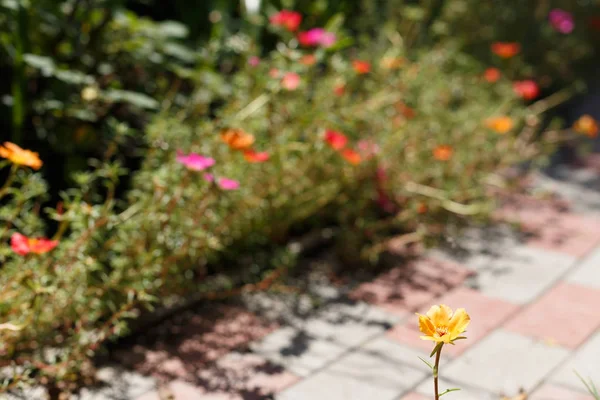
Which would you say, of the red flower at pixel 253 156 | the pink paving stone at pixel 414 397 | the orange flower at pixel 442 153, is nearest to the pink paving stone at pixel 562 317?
the pink paving stone at pixel 414 397

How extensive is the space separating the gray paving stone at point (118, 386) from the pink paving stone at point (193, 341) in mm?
39

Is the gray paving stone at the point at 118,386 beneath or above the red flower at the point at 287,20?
beneath

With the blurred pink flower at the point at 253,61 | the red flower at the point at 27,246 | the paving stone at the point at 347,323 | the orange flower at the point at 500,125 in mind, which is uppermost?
the orange flower at the point at 500,125

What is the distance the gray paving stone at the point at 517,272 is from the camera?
259 centimetres

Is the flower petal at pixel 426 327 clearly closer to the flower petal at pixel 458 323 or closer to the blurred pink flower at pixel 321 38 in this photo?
the flower petal at pixel 458 323

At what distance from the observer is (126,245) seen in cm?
209

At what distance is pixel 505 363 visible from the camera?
2.10 meters

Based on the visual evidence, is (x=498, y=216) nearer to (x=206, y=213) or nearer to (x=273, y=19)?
(x=273, y=19)

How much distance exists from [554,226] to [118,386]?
2035 millimetres

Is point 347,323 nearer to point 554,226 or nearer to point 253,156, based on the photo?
point 253,156

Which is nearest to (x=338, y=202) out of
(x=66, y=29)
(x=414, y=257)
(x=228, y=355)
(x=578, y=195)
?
(x=414, y=257)

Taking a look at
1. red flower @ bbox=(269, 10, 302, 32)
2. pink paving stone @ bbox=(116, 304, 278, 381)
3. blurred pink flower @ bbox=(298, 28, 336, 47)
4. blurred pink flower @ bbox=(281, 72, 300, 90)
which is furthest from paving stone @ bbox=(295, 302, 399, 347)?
red flower @ bbox=(269, 10, 302, 32)

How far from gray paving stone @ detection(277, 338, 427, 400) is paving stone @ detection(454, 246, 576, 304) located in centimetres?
59

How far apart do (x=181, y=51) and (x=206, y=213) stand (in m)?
0.73
